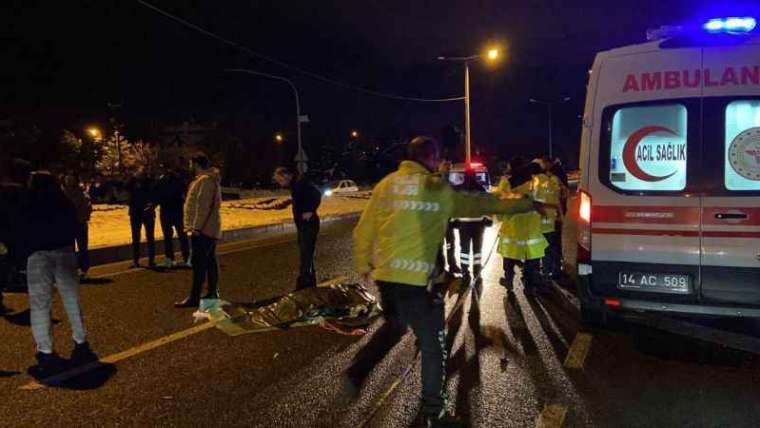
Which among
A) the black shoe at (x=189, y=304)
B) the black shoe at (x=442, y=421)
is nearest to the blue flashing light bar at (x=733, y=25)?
the black shoe at (x=442, y=421)

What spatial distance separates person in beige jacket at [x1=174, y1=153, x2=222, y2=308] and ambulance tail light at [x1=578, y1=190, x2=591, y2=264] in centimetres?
399

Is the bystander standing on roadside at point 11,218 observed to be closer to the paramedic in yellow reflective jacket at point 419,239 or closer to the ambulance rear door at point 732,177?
the paramedic in yellow reflective jacket at point 419,239

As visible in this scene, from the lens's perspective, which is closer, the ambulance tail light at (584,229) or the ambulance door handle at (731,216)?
the ambulance door handle at (731,216)

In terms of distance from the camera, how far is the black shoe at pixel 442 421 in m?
3.79

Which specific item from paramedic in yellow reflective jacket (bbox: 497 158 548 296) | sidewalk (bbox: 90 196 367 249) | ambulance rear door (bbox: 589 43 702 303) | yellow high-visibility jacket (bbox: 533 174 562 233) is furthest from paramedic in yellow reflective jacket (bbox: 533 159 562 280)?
sidewalk (bbox: 90 196 367 249)

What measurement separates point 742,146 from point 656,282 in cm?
128

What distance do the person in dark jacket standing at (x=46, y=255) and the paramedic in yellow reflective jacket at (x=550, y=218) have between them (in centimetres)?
538

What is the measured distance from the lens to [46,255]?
518 cm

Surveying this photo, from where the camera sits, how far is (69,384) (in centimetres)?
485

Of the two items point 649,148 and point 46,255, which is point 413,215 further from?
point 46,255

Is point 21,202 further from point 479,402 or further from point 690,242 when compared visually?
point 690,242

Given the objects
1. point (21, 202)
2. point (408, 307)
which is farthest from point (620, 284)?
point (21, 202)

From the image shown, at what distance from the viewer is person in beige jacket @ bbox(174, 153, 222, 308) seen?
277 inches

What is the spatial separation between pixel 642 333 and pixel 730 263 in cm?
129
